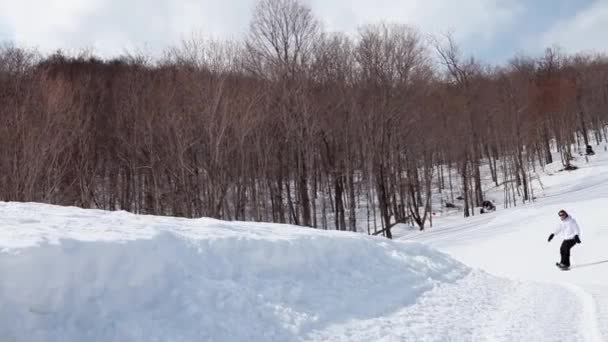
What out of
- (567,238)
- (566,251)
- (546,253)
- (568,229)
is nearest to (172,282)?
(566,251)

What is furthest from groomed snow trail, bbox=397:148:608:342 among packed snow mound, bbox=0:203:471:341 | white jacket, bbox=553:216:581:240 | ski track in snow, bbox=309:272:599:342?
packed snow mound, bbox=0:203:471:341

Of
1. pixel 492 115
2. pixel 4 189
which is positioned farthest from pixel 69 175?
pixel 492 115

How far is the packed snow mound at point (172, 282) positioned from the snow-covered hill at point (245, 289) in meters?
0.02

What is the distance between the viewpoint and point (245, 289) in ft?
22.0

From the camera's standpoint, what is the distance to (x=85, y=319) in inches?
195

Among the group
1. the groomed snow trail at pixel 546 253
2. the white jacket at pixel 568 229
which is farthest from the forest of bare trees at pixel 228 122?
the white jacket at pixel 568 229

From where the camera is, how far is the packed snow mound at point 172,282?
191 inches

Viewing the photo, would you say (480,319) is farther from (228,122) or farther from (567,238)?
(228,122)

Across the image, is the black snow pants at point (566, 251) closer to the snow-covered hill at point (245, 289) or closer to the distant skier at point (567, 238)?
the distant skier at point (567, 238)

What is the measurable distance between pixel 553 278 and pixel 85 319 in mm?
11441

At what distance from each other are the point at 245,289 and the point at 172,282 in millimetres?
1079

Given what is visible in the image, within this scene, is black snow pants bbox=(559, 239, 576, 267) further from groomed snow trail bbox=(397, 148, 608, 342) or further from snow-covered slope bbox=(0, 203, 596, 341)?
snow-covered slope bbox=(0, 203, 596, 341)

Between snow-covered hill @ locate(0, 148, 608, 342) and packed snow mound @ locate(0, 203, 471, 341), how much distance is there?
2 cm

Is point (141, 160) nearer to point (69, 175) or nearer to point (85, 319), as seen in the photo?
point (69, 175)
